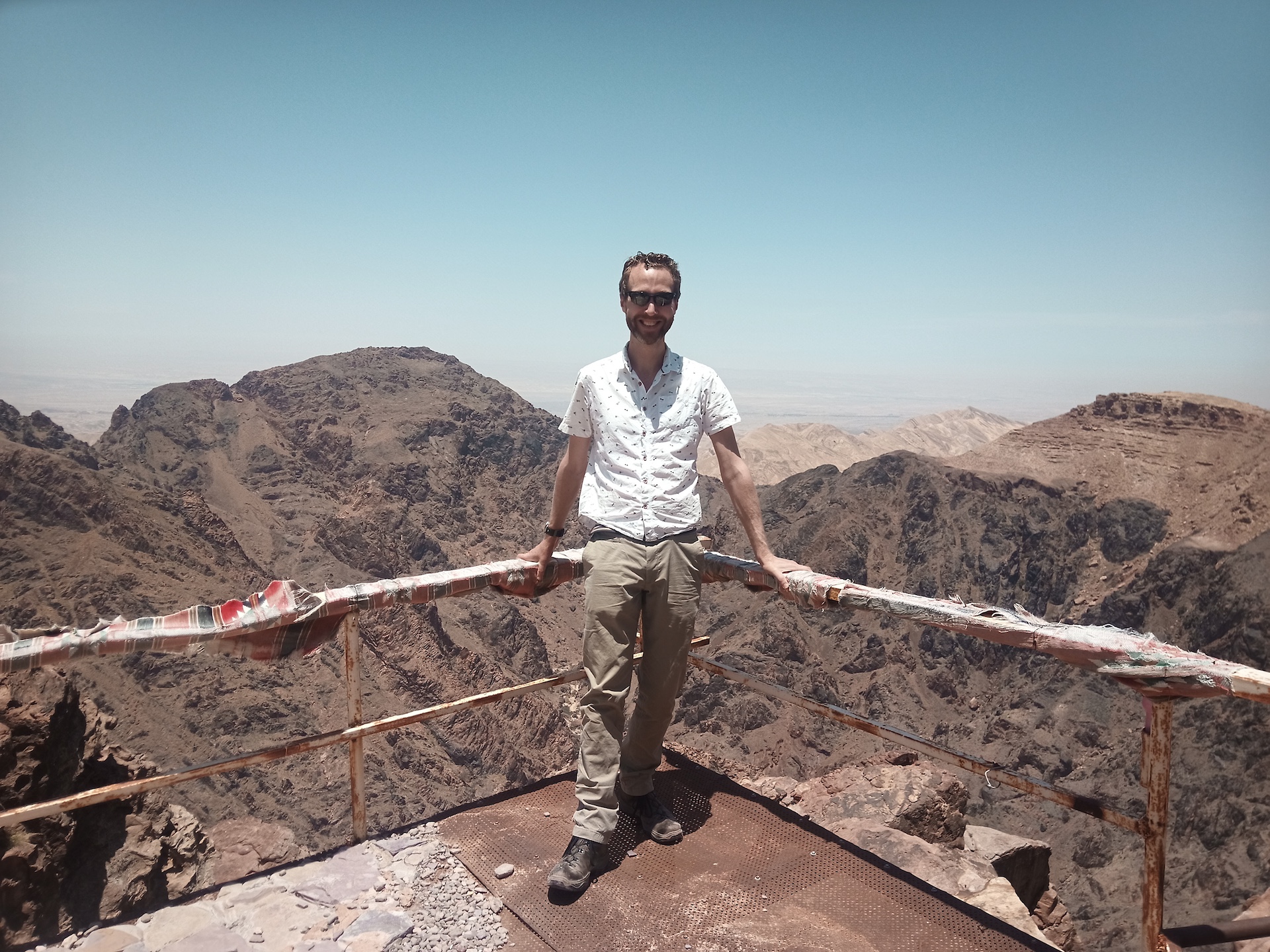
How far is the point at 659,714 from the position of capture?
306cm

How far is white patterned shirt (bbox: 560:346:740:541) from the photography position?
114 inches

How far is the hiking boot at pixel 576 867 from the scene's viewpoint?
8.55ft

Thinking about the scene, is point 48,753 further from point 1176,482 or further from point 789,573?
point 1176,482

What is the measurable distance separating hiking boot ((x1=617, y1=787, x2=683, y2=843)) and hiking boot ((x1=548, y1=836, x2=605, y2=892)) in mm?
284

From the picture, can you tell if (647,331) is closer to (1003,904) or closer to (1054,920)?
(1003,904)

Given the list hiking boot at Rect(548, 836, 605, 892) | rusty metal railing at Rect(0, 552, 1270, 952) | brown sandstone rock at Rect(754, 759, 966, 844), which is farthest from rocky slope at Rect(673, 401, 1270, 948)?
hiking boot at Rect(548, 836, 605, 892)

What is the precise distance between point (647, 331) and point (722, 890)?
6.11ft

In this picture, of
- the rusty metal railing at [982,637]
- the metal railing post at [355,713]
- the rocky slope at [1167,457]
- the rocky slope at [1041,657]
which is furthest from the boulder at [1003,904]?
the rocky slope at [1167,457]

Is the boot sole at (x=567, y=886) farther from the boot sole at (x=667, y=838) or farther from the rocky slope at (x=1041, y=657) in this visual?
the rocky slope at (x=1041, y=657)

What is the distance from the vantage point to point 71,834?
6.32 m

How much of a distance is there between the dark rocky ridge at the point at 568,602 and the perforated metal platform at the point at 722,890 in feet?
50.5

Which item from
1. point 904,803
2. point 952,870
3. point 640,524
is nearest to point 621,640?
point 640,524

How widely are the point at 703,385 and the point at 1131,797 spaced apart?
85.5 ft

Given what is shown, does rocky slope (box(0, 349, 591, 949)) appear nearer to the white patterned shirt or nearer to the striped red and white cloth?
the striped red and white cloth
